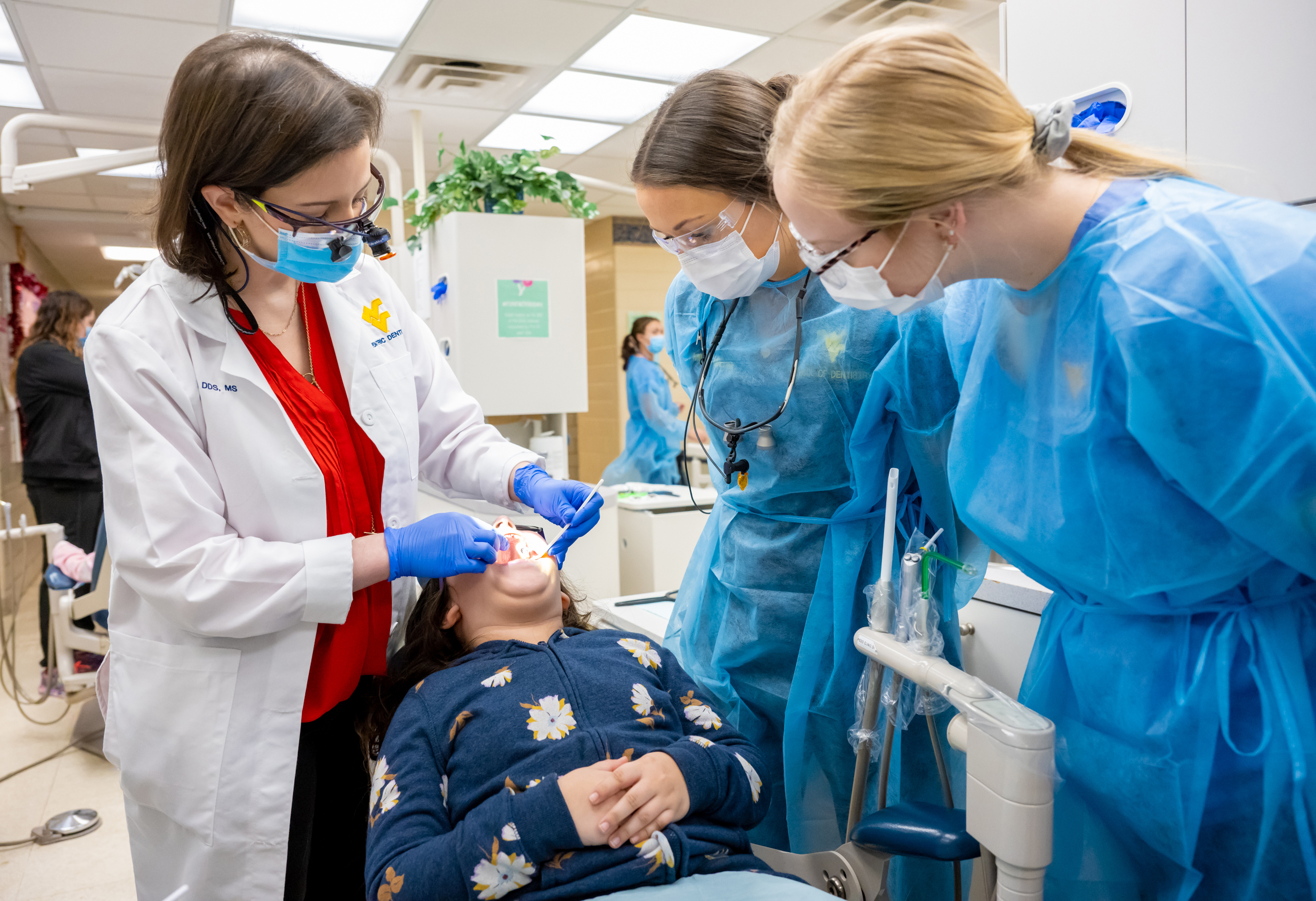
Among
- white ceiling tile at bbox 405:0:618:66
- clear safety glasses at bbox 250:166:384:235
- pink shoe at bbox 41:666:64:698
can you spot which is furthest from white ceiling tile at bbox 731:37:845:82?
pink shoe at bbox 41:666:64:698

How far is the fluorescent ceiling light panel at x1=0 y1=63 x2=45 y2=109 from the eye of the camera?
3.86 metres

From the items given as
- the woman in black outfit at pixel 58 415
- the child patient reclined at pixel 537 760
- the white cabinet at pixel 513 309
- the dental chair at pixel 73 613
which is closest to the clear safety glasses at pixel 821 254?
the child patient reclined at pixel 537 760

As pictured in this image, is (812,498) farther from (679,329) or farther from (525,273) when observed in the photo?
(525,273)

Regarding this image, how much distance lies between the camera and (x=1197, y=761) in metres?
0.81

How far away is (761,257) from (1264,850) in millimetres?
922

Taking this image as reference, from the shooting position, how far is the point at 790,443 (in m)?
1.27

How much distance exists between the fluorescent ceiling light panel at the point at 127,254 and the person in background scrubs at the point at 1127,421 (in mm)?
8959

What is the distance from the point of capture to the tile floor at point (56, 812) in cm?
231

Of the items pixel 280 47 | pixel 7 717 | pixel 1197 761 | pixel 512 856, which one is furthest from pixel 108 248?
pixel 1197 761

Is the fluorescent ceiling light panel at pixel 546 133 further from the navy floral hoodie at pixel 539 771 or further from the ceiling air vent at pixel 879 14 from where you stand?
the navy floral hoodie at pixel 539 771

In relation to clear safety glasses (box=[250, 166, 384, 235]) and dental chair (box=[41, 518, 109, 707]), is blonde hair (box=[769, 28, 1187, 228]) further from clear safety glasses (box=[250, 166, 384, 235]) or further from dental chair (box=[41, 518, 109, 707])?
dental chair (box=[41, 518, 109, 707])

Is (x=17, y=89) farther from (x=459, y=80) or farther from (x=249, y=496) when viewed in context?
(x=249, y=496)

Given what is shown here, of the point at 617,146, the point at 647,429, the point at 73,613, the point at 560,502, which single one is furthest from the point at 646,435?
the point at 560,502

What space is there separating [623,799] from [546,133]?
4.78m
